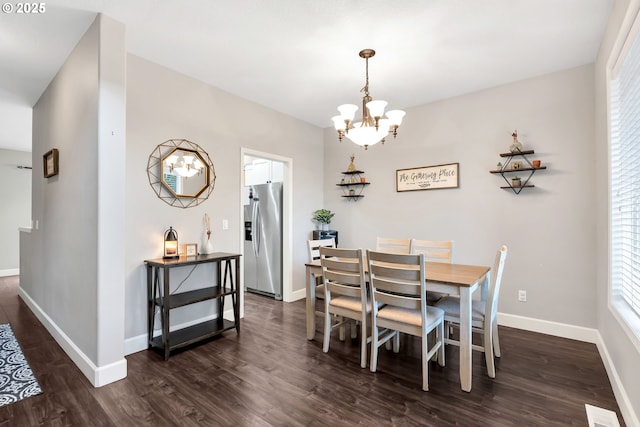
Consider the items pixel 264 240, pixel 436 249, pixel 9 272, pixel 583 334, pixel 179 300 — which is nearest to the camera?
pixel 179 300

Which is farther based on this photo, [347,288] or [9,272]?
[9,272]

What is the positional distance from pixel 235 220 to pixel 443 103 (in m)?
3.02

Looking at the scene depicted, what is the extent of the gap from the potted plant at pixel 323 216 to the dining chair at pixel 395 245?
1435 mm

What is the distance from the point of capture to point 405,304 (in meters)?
2.27

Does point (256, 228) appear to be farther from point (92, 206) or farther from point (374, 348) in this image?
point (374, 348)

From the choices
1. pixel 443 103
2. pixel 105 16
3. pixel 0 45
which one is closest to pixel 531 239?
pixel 443 103

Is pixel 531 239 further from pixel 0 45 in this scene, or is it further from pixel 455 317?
pixel 0 45

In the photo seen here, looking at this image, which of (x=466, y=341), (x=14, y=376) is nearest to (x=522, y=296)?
(x=466, y=341)

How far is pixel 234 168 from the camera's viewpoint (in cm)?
375

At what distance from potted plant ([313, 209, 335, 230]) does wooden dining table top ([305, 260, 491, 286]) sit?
1.88 metres

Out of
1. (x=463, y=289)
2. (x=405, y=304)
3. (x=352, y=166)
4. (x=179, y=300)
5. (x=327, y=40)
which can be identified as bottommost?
(x=179, y=300)

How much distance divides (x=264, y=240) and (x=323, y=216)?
995 millimetres

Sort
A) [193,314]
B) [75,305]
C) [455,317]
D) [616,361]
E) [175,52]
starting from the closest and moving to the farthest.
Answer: [616,361]
[455,317]
[75,305]
[175,52]
[193,314]

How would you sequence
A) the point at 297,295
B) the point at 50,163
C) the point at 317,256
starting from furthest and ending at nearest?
the point at 297,295 → the point at 317,256 → the point at 50,163
